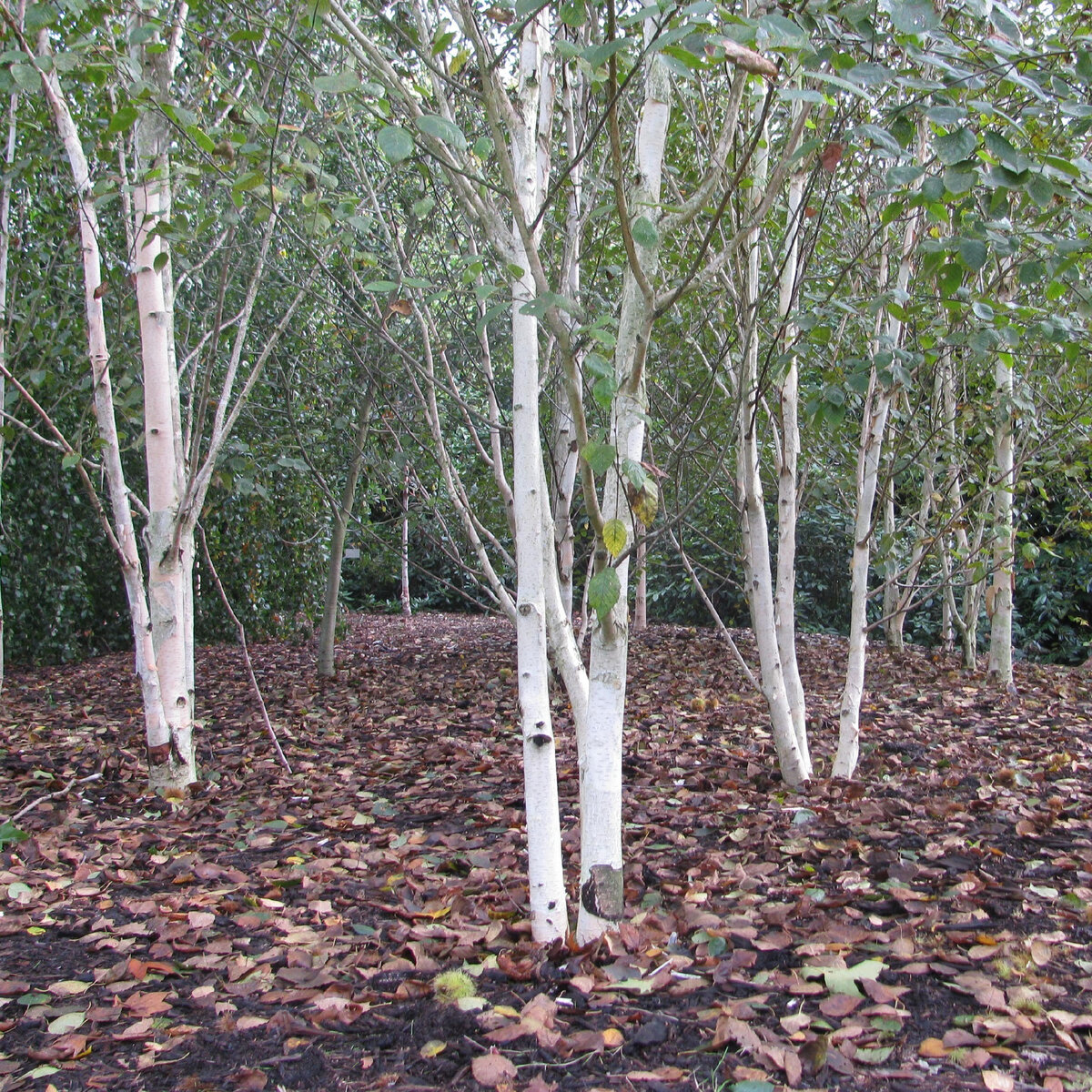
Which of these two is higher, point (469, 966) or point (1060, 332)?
point (1060, 332)

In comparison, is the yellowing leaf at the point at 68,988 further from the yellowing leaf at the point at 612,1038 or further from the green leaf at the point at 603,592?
the green leaf at the point at 603,592

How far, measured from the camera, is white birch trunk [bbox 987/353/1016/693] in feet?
17.3

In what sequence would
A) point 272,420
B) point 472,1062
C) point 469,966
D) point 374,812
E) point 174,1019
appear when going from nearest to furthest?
point 472,1062
point 174,1019
point 469,966
point 374,812
point 272,420

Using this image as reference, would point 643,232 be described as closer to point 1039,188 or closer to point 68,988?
point 1039,188

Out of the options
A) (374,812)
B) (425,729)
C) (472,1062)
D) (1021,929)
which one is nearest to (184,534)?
(374,812)

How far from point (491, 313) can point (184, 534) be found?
7.57 ft

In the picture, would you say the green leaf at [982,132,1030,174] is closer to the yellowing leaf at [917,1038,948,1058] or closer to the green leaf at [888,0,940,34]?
the green leaf at [888,0,940,34]

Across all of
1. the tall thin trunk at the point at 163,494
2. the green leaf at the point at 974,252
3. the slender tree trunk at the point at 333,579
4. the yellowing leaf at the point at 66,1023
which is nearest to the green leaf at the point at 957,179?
the green leaf at the point at 974,252

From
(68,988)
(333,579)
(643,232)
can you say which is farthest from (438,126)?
(333,579)

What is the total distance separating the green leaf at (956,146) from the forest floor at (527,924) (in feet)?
5.59

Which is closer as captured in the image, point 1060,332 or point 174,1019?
point 174,1019

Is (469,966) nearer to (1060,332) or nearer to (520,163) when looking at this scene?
(520,163)

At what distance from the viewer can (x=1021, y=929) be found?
7.04 ft

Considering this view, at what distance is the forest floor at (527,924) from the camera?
171 cm
